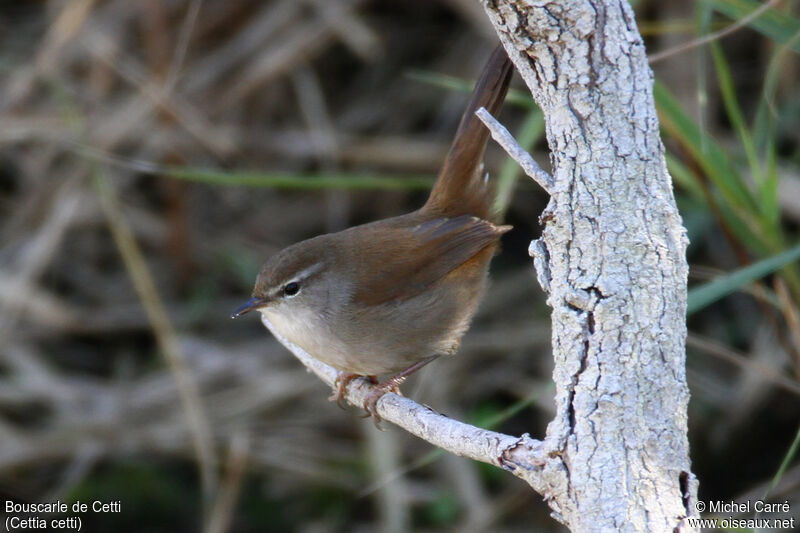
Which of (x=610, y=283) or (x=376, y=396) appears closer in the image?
(x=610, y=283)

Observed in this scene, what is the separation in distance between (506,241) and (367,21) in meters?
1.97

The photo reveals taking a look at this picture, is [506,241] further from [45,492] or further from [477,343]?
[45,492]

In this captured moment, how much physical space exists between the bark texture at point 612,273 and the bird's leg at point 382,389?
54.3 inches

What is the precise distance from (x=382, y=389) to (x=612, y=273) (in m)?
1.70

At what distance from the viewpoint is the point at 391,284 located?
3848 millimetres

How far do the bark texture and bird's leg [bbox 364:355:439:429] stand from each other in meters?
1.38

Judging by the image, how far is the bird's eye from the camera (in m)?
3.75

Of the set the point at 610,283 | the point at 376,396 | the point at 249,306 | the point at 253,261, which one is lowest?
the point at 610,283

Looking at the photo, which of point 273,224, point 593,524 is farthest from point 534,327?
point 593,524

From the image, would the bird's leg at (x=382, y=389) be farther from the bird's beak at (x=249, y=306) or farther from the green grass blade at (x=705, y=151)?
the green grass blade at (x=705, y=151)

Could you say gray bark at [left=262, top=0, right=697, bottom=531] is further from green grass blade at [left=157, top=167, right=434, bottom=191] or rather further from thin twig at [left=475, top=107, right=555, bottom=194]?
green grass blade at [left=157, top=167, right=434, bottom=191]

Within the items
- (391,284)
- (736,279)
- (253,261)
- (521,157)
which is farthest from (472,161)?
(253,261)

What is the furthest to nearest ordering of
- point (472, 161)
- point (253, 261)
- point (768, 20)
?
1. point (253, 261)
2. point (472, 161)
3. point (768, 20)

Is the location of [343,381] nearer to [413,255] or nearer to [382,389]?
[382,389]
